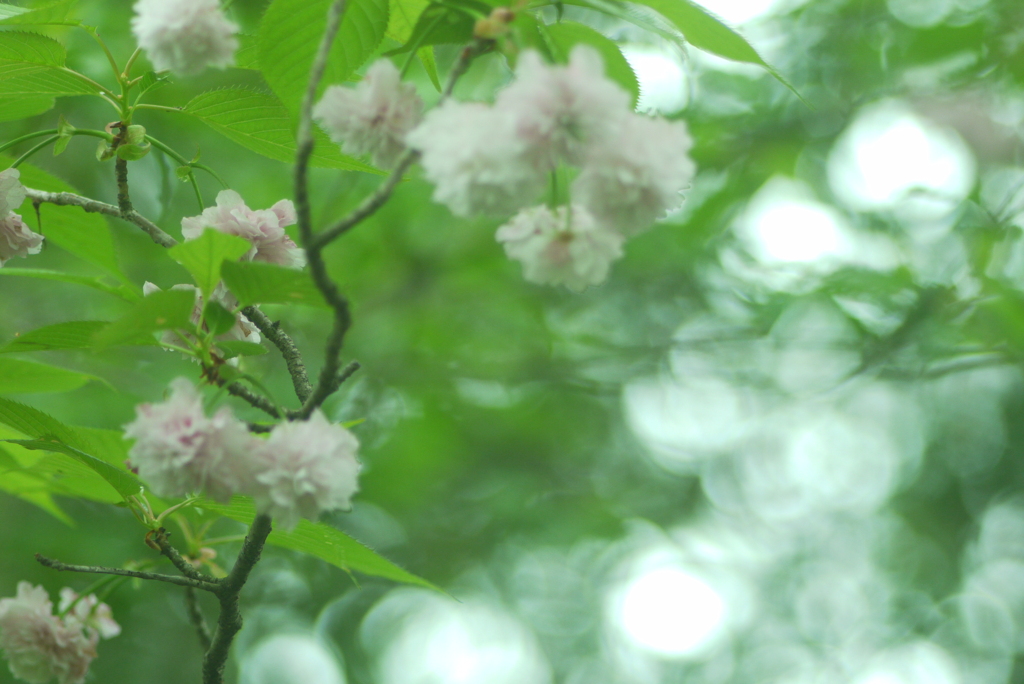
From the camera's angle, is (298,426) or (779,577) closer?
(298,426)

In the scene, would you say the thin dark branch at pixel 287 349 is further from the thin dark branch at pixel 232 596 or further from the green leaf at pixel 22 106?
the green leaf at pixel 22 106

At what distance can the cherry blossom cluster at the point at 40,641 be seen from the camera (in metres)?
1.24

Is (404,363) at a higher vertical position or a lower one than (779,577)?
lower

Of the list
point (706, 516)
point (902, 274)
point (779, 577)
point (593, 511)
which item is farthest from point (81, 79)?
point (779, 577)

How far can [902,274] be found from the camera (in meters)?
2.82

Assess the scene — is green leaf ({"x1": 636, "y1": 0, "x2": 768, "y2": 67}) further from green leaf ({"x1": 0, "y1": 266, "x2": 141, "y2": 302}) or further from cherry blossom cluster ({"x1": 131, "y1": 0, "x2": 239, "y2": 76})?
green leaf ({"x1": 0, "y1": 266, "x2": 141, "y2": 302})

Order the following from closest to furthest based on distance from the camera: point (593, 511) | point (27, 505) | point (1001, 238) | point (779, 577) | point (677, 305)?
point (1001, 238) < point (27, 505) < point (677, 305) < point (593, 511) < point (779, 577)

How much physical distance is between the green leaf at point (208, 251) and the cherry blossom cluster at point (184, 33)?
206mm


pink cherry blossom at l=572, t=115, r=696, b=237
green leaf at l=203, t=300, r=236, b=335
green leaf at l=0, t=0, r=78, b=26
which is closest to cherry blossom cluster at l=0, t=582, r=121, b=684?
green leaf at l=203, t=300, r=236, b=335

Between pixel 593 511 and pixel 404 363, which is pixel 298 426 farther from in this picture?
pixel 593 511

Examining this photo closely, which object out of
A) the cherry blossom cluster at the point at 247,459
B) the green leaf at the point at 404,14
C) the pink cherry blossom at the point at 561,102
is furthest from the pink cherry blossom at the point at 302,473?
the green leaf at the point at 404,14

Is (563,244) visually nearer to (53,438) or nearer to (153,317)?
(153,317)

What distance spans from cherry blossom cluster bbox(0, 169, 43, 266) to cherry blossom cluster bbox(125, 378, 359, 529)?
1.53ft

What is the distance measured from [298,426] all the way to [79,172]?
2721 millimetres
